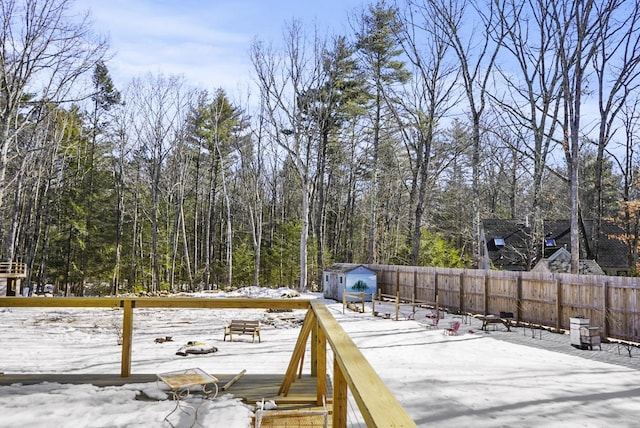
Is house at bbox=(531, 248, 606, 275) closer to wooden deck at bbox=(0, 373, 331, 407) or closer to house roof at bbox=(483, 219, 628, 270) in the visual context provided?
house roof at bbox=(483, 219, 628, 270)

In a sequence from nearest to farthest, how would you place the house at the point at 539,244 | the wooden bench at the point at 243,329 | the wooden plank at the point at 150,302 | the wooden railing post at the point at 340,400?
the wooden railing post at the point at 340,400 < the wooden plank at the point at 150,302 < the wooden bench at the point at 243,329 < the house at the point at 539,244

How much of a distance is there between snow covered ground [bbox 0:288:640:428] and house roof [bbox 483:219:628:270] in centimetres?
1403

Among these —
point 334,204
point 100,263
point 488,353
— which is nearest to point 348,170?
point 334,204

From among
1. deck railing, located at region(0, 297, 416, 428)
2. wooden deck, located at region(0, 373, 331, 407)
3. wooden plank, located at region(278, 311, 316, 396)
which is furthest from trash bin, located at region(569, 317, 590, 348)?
wooden plank, located at region(278, 311, 316, 396)

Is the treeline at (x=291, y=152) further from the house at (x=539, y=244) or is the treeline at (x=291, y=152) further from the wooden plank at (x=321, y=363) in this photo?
the wooden plank at (x=321, y=363)

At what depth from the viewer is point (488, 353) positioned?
9406 millimetres

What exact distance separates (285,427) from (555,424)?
3.39 metres

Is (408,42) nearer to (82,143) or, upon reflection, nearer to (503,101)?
(503,101)

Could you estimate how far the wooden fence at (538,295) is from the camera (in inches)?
426

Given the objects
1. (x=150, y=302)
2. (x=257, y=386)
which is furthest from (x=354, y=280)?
(x=150, y=302)

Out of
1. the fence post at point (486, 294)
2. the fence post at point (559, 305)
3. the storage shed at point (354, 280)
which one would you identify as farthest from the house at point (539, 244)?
the fence post at point (559, 305)

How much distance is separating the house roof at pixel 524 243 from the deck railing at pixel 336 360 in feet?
78.1

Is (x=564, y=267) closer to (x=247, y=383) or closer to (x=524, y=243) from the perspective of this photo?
(x=524, y=243)

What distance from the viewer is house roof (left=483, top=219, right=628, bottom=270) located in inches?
1046
